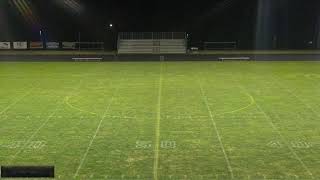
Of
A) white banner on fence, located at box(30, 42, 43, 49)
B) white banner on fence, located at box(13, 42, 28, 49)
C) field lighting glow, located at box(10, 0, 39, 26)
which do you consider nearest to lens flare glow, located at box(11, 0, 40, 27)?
field lighting glow, located at box(10, 0, 39, 26)

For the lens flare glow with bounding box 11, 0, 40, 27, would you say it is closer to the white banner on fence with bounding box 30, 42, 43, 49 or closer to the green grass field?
the white banner on fence with bounding box 30, 42, 43, 49

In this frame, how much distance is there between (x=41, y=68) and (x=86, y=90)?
6937 mm

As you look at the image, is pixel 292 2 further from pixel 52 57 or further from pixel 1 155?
pixel 1 155

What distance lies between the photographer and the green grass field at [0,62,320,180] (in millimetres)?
8414

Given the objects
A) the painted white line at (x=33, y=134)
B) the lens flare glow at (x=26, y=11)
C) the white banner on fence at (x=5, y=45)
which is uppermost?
the lens flare glow at (x=26, y=11)

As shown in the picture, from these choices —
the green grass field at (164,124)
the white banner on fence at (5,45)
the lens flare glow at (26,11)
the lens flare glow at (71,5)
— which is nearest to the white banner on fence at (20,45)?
the white banner on fence at (5,45)

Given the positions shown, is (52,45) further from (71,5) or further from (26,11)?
(71,5)

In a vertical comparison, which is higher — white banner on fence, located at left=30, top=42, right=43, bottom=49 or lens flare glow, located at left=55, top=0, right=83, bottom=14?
lens flare glow, located at left=55, top=0, right=83, bottom=14

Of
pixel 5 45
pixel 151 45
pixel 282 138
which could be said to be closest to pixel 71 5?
pixel 5 45

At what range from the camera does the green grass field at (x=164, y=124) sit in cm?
841

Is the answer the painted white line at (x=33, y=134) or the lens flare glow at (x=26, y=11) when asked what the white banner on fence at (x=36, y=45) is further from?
the painted white line at (x=33, y=134)

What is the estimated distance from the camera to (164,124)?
11.5 meters

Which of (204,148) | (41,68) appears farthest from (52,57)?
(204,148)

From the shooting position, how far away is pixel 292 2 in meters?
29.9
